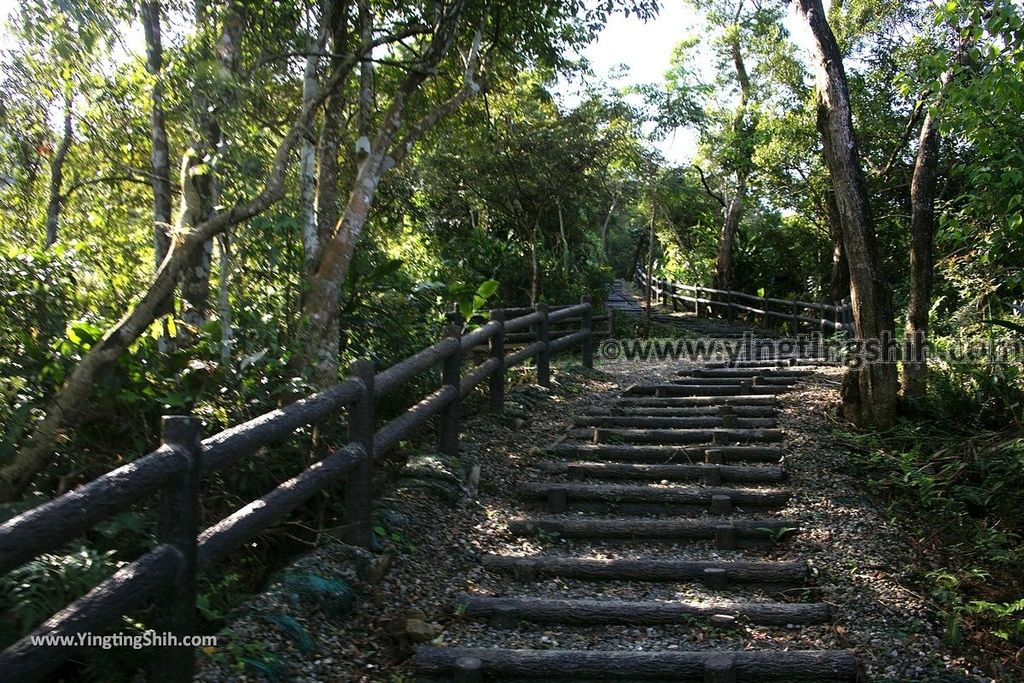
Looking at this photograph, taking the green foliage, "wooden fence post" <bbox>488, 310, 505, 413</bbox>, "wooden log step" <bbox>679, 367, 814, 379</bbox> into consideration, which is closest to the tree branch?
"wooden log step" <bbox>679, 367, 814, 379</bbox>

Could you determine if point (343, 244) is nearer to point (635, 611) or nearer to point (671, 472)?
point (671, 472)

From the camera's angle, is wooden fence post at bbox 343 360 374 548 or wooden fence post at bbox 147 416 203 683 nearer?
wooden fence post at bbox 147 416 203 683

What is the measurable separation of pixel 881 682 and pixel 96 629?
135 inches

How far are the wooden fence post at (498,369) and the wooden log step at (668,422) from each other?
87 centimetres

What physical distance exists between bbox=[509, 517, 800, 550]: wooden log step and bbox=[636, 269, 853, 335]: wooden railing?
757 cm

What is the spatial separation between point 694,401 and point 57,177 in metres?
7.77

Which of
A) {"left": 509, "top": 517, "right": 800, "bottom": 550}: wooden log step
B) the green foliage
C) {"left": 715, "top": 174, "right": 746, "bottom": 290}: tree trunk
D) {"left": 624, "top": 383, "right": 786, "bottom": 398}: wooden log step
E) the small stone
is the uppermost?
{"left": 715, "top": 174, "right": 746, "bottom": 290}: tree trunk

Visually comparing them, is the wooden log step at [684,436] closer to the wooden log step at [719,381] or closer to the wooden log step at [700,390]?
the wooden log step at [700,390]

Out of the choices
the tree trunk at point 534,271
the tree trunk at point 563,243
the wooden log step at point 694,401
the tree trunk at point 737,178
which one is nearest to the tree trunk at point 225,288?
the wooden log step at point 694,401

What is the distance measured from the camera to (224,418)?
17.2 feet

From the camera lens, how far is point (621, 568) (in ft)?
18.7

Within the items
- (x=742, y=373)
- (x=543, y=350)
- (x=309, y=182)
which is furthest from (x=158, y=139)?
(x=742, y=373)

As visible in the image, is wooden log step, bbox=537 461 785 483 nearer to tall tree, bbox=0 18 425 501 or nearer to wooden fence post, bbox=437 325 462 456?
wooden fence post, bbox=437 325 462 456

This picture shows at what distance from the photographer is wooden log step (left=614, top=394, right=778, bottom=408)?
989 centimetres
